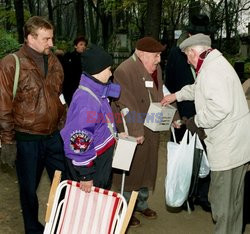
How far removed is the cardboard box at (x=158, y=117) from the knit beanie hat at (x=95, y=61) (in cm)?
93

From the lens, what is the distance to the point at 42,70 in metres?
3.42

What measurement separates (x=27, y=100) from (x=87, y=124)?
2.12ft

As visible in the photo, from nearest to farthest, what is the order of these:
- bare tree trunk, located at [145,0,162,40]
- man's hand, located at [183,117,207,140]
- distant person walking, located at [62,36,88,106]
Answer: man's hand, located at [183,117,207,140], distant person walking, located at [62,36,88,106], bare tree trunk, located at [145,0,162,40]

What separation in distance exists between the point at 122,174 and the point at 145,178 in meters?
0.27

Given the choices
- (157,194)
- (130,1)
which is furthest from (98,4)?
(157,194)

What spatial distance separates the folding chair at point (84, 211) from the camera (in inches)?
117

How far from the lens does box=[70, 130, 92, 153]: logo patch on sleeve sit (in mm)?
2922

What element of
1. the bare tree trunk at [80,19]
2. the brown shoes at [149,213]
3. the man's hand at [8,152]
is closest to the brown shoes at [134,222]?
the brown shoes at [149,213]

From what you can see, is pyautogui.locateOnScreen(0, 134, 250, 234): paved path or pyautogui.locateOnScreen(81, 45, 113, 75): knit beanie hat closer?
pyautogui.locateOnScreen(81, 45, 113, 75): knit beanie hat

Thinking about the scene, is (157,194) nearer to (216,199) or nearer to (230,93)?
(216,199)

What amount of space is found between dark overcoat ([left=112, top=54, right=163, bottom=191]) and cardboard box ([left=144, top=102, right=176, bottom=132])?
93 mm

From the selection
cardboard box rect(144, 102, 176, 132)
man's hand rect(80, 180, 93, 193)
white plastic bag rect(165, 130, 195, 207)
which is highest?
cardboard box rect(144, 102, 176, 132)

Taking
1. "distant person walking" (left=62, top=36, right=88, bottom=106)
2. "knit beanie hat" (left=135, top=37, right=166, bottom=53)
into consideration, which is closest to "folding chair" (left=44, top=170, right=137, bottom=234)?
"knit beanie hat" (left=135, top=37, right=166, bottom=53)

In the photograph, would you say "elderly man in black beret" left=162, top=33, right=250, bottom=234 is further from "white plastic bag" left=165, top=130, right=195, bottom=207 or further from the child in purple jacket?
the child in purple jacket
